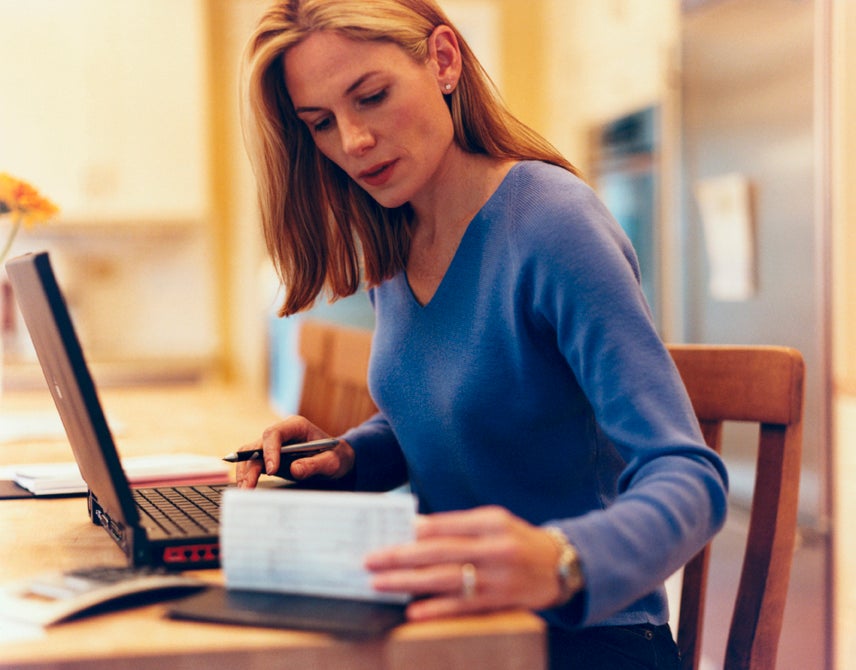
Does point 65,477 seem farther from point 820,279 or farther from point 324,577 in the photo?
point 820,279

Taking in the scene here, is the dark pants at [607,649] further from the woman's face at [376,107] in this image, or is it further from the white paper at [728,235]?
the white paper at [728,235]

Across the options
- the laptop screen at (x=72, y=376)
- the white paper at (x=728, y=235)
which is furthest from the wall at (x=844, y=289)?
the laptop screen at (x=72, y=376)

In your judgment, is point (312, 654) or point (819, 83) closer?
point (312, 654)

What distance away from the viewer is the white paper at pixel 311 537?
653mm

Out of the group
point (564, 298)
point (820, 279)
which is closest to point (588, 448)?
point (564, 298)

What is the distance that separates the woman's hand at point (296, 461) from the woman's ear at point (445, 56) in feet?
1.40

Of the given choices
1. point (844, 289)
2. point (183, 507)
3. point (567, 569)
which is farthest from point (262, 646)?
point (844, 289)

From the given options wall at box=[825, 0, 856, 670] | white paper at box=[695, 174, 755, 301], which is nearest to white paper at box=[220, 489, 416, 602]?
wall at box=[825, 0, 856, 670]

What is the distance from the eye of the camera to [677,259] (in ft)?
8.67

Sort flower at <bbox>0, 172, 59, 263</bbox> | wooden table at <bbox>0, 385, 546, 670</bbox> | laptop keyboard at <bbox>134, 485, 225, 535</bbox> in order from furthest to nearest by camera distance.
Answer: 1. flower at <bbox>0, 172, 59, 263</bbox>
2. laptop keyboard at <bbox>134, 485, 225, 535</bbox>
3. wooden table at <bbox>0, 385, 546, 670</bbox>

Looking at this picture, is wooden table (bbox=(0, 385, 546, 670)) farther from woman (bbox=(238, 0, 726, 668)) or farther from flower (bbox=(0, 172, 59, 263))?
flower (bbox=(0, 172, 59, 263))

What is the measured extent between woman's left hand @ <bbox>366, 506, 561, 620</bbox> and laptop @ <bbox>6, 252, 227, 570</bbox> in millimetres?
224

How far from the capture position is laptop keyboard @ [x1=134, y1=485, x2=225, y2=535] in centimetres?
86

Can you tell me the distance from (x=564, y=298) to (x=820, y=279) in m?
1.29
